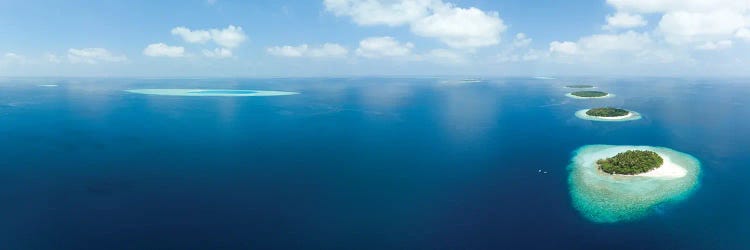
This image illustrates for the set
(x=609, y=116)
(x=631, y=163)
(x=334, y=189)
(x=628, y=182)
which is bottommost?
(x=334, y=189)

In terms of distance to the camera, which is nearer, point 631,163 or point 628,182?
point 628,182

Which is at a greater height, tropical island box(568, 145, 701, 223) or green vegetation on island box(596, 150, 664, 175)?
green vegetation on island box(596, 150, 664, 175)

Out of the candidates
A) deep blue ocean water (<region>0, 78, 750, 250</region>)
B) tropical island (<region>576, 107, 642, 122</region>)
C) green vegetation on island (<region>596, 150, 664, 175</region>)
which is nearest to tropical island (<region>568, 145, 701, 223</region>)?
green vegetation on island (<region>596, 150, 664, 175</region>)

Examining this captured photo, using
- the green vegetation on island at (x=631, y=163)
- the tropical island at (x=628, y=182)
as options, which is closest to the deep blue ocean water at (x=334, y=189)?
the tropical island at (x=628, y=182)

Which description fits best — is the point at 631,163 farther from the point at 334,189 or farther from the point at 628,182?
the point at 334,189

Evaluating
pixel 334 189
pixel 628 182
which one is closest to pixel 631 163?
pixel 628 182

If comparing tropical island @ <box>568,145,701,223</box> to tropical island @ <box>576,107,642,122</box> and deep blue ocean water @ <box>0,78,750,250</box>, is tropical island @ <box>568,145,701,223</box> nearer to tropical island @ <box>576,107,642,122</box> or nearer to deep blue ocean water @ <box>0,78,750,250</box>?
deep blue ocean water @ <box>0,78,750,250</box>

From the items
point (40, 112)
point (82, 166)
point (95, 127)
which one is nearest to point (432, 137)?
point (82, 166)

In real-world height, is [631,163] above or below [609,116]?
below

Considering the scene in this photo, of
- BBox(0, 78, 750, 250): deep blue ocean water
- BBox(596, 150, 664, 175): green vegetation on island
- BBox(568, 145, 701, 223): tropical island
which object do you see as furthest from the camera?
BBox(596, 150, 664, 175): green vegetation on island
